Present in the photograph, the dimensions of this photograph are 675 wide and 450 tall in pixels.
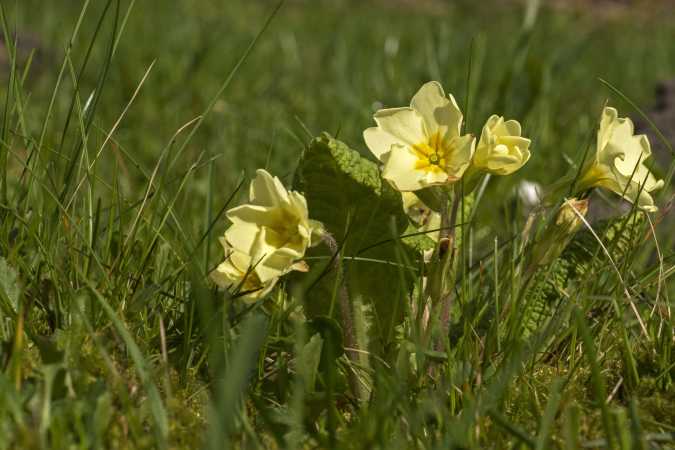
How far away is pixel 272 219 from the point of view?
1.56 meters

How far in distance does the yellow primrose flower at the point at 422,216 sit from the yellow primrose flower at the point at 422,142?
0.67 ft

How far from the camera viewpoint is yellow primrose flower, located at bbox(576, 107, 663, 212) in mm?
1684

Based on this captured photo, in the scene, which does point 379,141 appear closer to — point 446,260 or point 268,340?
point 446,260

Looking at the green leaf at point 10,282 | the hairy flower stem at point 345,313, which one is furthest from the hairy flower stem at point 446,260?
the green leaf at point 10,282

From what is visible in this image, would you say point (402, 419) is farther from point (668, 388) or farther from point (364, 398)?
point (668, 388)

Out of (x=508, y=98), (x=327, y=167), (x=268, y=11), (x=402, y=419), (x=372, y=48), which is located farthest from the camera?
(x=268, y=11)

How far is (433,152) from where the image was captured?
160cm

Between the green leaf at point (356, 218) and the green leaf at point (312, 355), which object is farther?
A: the green leaf at point (356, 218)

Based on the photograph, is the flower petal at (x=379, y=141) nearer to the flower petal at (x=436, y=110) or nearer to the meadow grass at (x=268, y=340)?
the flower petal at (x=436, y=110)

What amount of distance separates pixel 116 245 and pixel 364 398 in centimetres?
64

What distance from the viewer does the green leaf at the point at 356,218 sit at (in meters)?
1.71

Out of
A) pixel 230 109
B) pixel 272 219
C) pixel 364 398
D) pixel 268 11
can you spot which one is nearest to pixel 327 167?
pixel 272 219

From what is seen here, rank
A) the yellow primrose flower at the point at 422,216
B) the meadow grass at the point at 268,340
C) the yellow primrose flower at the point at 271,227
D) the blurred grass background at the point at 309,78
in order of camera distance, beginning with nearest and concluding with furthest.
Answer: the meadow grass at the point at 268,340
the yellow primrose flower at the point at 271,227
the yellow primrose flower at the point at 422,216
the blurred grass background at the point at 309,78

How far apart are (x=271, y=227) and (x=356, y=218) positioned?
227 mm
